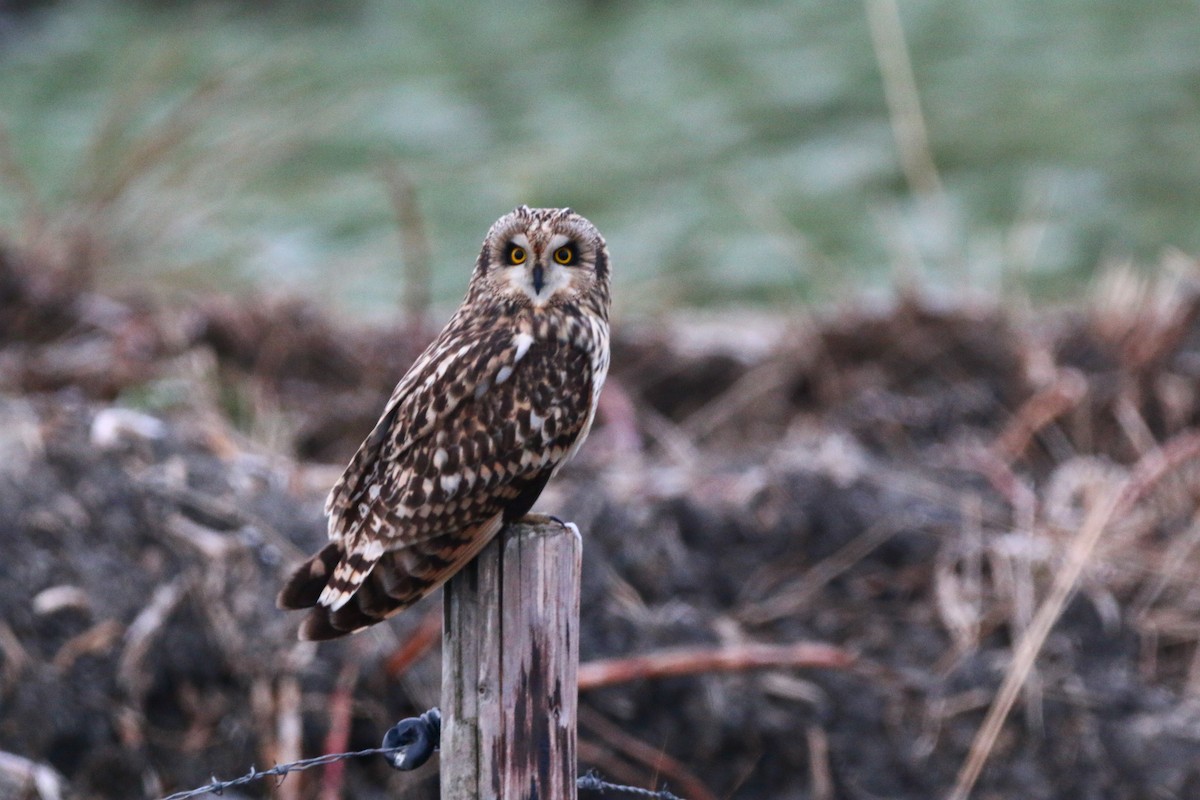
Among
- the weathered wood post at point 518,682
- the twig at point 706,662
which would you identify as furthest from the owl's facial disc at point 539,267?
the twig at point 706,662

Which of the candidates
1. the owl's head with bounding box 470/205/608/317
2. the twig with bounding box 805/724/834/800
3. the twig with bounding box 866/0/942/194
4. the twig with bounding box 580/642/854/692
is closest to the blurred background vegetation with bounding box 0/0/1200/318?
the twig with bounding box 866/0/942/194

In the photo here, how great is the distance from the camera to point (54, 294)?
705cm

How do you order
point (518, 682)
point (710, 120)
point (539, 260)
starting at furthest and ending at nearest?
1. point (710, 120)
2. point (539, 260)
3. point (518, 682)

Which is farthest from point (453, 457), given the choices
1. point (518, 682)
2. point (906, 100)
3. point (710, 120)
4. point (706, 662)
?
point (710, 120)

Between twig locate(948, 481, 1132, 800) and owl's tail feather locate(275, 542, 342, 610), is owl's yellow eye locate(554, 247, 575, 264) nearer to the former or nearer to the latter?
owl's tail feather locate(275, 542, 342, 610)

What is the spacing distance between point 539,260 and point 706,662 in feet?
5.66

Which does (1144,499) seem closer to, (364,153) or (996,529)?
(996,529)

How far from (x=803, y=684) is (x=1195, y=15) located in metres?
12.9

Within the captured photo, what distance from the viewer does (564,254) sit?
3307mm

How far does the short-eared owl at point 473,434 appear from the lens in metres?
2.96

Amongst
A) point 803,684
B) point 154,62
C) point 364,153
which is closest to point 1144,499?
point 803,684

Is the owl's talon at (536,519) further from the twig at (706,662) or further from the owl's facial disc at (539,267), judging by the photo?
the twig at (706,662)

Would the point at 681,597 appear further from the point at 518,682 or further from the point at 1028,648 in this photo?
the point at 518,682

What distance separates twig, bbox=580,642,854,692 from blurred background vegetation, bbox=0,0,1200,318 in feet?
14.5
